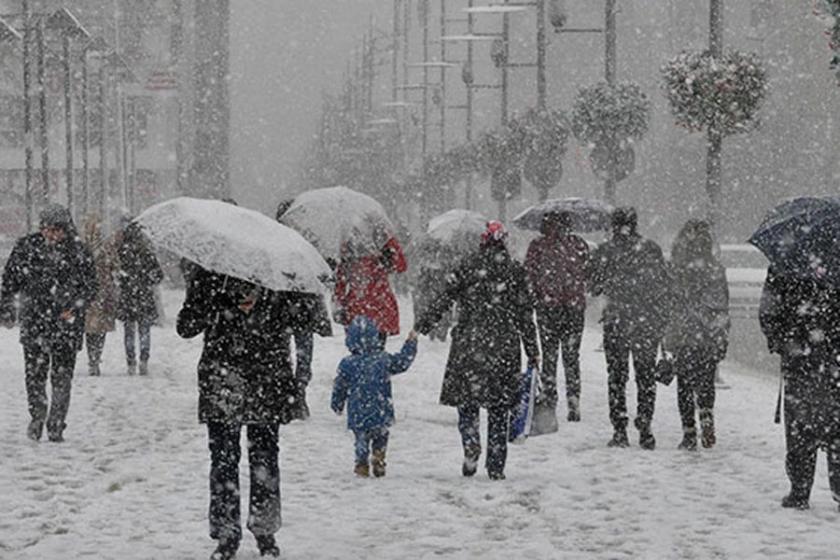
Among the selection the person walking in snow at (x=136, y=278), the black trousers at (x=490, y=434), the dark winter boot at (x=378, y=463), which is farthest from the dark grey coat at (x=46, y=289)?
the person walking in snow at (x=136, y=278)

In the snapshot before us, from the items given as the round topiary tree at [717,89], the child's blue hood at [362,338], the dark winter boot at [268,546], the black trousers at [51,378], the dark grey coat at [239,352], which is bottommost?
the dark winter boot at [268,546]

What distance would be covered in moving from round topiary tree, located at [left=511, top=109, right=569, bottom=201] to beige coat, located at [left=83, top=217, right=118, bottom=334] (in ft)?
33.9

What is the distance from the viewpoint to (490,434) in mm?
10836

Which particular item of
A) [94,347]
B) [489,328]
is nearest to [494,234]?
[489,328]

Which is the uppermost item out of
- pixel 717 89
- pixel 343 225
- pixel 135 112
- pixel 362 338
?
pixel 135 112

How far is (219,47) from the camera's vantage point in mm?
67875

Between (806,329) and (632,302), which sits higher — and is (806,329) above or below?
above

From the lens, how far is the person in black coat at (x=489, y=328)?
10.6 m

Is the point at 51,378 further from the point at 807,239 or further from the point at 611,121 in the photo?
the point at 611,121

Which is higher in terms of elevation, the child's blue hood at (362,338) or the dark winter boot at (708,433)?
the child's blue hood at (362,338)

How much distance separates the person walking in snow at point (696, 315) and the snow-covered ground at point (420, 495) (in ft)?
1.89

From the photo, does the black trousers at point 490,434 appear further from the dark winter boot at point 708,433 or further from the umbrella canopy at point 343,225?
the umbrella canopy at point 343,225

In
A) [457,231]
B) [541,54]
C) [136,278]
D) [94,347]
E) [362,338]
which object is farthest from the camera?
[541,54]

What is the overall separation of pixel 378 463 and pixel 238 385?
9.97 ft
